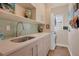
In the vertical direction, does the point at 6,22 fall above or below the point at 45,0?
below

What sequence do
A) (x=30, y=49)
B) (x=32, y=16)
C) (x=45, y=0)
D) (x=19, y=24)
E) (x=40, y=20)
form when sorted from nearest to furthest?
(x=30, y=49) < (x=45, y=0) < (x=19, y=24) < (x=32, y=16) < (x=40, y=20)

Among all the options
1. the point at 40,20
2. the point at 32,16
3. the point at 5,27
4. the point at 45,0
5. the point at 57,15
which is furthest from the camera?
the point at 40,20

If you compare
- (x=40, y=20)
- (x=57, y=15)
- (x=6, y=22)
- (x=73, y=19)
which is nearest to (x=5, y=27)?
(x=6, y=22)

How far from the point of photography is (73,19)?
2014 millimetres

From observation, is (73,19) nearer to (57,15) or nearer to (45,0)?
(57,15)

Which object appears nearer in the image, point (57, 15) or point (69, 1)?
point (69, 1)

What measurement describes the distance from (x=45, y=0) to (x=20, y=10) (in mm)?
1081

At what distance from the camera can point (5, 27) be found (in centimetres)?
180

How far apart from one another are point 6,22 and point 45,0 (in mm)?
759

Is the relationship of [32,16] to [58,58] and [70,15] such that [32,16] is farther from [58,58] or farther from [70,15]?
[58,58]

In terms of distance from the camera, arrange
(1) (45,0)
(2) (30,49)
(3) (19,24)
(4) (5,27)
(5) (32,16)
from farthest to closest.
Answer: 1. (5) (32,16)
2. (3) (19,24)
3. (4) (5,27)
4. (1) (45,0)
5. (2) (30,49)

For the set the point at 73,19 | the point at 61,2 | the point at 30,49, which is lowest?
the point at 30,49

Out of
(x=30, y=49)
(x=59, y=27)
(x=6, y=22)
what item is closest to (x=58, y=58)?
(x=30, y=49)

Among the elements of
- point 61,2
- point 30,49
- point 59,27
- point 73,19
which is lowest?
point 30,49
